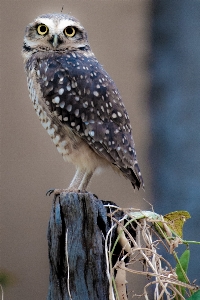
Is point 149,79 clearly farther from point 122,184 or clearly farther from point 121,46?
point 122,184

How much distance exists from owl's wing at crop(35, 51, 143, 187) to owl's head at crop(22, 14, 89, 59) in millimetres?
66

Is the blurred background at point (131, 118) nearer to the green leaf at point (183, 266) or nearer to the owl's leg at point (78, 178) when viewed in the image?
the owl's leg at point (78, 178)

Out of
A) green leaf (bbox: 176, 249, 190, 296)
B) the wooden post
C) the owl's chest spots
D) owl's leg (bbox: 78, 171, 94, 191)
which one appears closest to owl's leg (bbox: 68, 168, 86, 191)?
owl's leg (bbox: 78, 171, 94, 191)

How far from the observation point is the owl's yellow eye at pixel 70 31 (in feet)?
8.09

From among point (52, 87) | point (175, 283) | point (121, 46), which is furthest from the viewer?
point (121, 46)

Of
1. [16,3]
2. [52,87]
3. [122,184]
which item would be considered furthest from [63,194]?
[16,3]

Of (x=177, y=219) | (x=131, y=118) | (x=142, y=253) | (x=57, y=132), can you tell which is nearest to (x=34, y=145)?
(x=131, y=118)

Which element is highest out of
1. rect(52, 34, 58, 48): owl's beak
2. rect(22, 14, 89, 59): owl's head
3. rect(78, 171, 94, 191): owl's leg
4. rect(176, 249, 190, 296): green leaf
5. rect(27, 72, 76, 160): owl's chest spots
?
rect(22, 14, 89, 59): owl's head

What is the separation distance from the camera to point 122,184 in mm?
3439

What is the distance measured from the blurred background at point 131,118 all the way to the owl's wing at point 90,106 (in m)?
0.88

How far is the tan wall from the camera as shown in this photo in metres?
3.33

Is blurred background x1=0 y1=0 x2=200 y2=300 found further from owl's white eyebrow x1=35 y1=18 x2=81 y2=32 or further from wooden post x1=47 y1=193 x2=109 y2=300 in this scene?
wooden post x1=47 y1=193 x2=109 y2=300

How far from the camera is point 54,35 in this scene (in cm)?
242

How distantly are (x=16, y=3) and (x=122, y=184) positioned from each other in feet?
4.01
